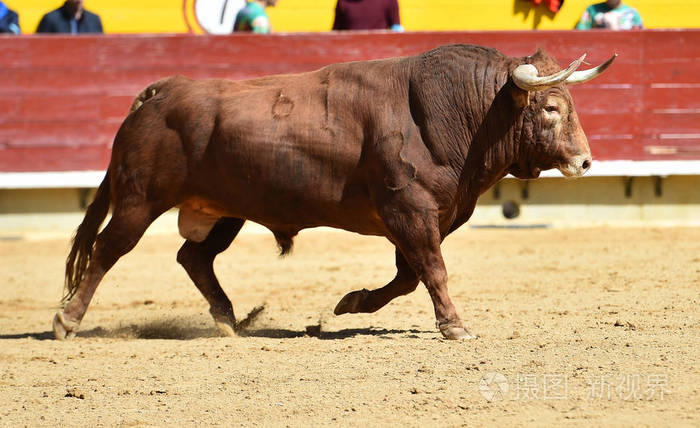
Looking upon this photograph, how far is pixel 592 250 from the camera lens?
8.25 m

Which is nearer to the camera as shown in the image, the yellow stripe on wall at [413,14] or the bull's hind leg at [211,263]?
the bull's hind leg at [211,263]

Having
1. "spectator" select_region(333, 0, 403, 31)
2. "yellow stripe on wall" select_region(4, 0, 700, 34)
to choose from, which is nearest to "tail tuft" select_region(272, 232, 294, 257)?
"spectator" select_region(333, 0, 403, 31)

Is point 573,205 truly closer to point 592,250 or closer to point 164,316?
point 592,250

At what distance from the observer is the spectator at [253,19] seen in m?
9.88

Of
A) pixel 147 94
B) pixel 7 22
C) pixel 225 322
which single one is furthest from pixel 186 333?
pixel 7 22

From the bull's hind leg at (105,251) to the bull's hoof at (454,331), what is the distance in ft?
5.18

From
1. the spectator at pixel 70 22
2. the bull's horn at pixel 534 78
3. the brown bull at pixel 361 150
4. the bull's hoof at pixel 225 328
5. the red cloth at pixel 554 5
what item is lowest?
the bull's hoof at pixel 225 328

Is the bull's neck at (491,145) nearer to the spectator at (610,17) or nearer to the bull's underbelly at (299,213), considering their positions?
the bull's underbelly at (299,213)

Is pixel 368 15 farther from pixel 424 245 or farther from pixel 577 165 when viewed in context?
pixel 424 245

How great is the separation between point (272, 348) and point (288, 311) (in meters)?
1.35

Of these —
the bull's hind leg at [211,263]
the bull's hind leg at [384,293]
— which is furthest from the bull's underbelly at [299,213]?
the bull's hind leg at [211,263]

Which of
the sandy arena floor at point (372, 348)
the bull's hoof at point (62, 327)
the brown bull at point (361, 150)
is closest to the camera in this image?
the sandy arena floor at point (372, 348)

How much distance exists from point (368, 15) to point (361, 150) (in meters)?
4.74

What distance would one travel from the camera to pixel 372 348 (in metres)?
4.93
